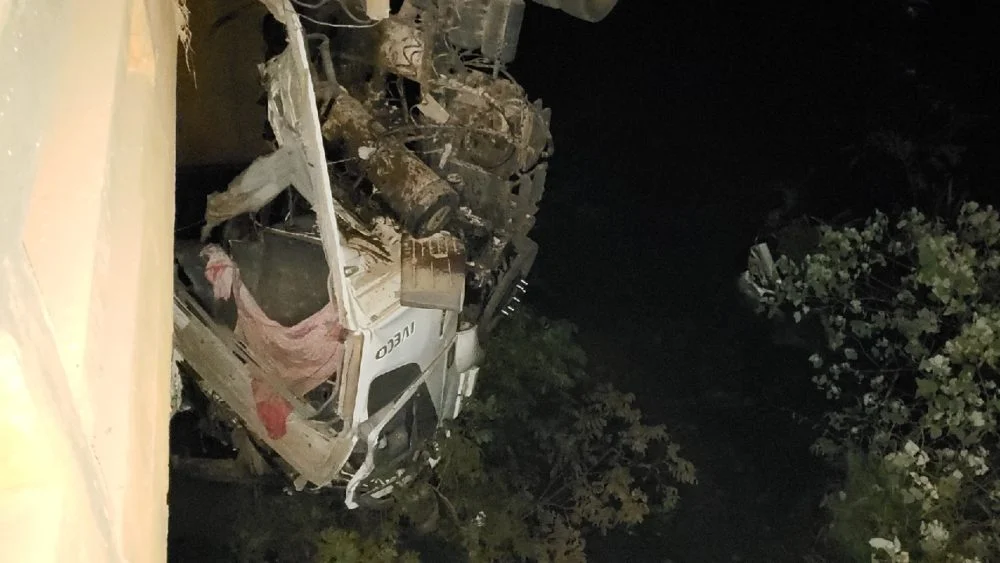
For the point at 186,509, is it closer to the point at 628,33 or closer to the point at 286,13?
the point at 286,13

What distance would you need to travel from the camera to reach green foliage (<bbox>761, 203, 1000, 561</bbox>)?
258 cm

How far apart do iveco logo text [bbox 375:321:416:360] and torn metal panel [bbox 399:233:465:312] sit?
0.13 m

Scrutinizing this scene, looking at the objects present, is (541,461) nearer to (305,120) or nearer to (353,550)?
(353,550)

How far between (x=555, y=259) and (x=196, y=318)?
166 centimetres

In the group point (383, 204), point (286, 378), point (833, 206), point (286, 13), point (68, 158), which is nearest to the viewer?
point (68, 158)

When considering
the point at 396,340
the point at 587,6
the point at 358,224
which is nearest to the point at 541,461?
the point at 396,340

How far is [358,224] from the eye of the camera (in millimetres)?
2012

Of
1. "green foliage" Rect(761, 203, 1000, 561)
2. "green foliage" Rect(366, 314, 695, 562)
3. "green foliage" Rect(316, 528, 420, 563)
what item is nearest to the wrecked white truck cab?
"green foliage" Rect(316, 528, 420, 563)

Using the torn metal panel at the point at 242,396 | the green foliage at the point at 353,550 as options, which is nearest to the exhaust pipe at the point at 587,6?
the torn metal panel at the point at 242,396

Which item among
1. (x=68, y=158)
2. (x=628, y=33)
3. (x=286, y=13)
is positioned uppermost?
(x=68, y=158)

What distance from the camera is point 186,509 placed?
9.73ft

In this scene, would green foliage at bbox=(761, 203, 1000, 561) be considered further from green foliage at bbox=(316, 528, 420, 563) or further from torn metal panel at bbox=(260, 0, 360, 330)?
torn metal panel at bbox=(260, 0, 360, 330)

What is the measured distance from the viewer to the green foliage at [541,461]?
9.70 feet

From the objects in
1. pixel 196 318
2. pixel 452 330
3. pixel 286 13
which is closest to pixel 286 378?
pixel 196 318
